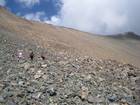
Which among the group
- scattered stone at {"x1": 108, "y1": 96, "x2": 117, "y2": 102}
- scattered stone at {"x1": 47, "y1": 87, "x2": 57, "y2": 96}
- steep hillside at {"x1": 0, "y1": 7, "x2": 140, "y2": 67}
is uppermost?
steep hillside at {"x1": 0, "y1": 7, "x2": 140, "y2": 67}

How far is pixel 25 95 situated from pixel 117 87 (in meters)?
4.73

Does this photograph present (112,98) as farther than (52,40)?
No

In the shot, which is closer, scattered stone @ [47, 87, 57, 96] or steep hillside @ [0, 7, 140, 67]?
scattered stone @ [47, 87, 57, 96]

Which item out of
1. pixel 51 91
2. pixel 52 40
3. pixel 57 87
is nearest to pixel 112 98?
pixel 57 87

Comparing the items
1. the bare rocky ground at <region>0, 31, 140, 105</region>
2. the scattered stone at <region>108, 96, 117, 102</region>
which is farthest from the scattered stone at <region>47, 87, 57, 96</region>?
the scattered stone at <region>108, 96, 117, 102</region>

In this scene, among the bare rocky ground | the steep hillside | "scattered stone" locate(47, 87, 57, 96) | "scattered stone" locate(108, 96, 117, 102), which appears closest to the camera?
the bare rocky ground

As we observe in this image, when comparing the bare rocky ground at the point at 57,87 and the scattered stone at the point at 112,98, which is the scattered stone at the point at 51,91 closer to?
the bare rocky ground at the point at 57,87

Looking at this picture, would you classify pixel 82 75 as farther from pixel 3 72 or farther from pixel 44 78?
pixel 3 72

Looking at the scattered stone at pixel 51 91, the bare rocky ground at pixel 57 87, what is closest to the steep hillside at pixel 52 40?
the bare rocky ground at pixel 57 87

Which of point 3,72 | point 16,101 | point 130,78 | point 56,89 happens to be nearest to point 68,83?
point 56,89

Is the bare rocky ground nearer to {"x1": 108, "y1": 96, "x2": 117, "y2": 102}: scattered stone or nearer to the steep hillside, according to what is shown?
{"x1": 108, "y1": 96, "x2": 117, "y2": 102}: scattered stone

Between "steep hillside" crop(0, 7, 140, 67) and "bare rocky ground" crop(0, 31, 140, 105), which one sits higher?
"steep hillside" crop(0, 7, 140, 67)

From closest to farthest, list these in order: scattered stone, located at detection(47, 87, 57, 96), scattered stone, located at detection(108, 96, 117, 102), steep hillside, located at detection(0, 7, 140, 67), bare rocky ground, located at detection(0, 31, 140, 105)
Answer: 1. bare rocky ground, located at detection(0, 31, 140, 105)
2. scattered stone, located at detection(47, 87, 57, 96)
3. scattered stone, located at detection(108, 96, 117, 102)
4. steep hillside, located at detection(0, 7, 140, 67)

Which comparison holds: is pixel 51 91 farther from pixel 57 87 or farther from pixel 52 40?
pixel 52 40
